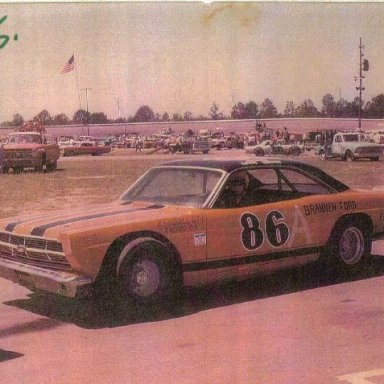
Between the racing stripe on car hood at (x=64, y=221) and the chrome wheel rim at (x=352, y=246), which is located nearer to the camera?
the racing stripe on car hood at (x=64, y=221)

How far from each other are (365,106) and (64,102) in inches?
176

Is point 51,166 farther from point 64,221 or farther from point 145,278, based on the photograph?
point 145,278

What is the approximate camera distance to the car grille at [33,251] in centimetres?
452

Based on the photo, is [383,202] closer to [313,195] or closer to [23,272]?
[313,195]

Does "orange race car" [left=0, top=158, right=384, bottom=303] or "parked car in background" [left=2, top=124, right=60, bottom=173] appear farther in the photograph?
"parked car in background" [left=2, top=124, right=60, bottom=173]

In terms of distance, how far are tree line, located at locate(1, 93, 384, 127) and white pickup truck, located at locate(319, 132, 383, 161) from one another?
7.43 meters

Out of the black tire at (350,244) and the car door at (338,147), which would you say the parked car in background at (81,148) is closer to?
the black tire at (350,244)

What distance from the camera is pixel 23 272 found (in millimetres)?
4680

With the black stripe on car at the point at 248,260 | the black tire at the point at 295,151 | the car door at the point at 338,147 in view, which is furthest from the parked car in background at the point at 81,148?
the car door at the point at 338,147

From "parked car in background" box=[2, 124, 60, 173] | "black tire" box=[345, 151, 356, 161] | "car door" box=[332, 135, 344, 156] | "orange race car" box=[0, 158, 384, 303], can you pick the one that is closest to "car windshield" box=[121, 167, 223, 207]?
"orange race car" box=[0, 158, 384, 303]

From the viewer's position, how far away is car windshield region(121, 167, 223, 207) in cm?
533

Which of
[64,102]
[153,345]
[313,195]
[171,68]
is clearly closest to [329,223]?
[313,195]

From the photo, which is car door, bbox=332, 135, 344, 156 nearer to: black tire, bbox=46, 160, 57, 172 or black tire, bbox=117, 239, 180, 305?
black tire, bbox=46, 160, 57, 172

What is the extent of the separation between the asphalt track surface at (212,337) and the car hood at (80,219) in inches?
26.3
